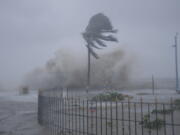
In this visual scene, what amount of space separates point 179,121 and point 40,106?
20.7 ft

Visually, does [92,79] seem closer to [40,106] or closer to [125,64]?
[125,64]

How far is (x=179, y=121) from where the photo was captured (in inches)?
369

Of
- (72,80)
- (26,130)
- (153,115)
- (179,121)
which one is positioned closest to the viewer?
(26,130)

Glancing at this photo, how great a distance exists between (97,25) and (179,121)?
101 feet

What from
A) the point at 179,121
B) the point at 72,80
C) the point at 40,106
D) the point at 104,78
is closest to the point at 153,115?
the point at 179,121

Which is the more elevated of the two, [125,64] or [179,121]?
[125,64]

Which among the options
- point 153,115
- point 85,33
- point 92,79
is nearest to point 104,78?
point 92,79

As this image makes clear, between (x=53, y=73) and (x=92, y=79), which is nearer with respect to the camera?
(x=92, y=79)

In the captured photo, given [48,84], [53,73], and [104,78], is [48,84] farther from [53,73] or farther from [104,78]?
[104,78]

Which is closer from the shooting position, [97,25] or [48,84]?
[97,25]

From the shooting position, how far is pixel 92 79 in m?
48.3

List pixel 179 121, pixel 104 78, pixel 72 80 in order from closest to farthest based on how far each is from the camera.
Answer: pixel 179 121
pixel 104 78
pixel 72 80

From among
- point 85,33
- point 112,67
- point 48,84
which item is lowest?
point 48,84

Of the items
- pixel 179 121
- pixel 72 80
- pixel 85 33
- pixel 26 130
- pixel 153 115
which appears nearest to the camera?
pixel 26 130
